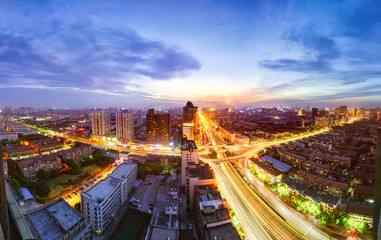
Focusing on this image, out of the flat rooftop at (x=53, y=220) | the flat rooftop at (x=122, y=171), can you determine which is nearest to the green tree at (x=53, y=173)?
the flat rooftop at (x=122, y=171)

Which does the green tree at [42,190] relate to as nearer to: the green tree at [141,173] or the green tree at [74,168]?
the green tree at [74,168]

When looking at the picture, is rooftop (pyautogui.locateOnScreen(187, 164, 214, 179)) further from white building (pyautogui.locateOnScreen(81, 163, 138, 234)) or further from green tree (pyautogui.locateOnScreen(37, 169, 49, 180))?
green tree (pyautogui.locateOnScreen(37, 169, 49, 180))

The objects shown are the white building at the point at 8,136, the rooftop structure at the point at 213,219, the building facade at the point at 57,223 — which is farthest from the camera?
the white building at the point at 8,136

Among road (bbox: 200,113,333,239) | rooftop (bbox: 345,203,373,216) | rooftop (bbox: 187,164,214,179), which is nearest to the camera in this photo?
road (bbox: 200,113,333,239)

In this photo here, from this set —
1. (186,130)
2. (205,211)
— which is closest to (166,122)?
(186,130)

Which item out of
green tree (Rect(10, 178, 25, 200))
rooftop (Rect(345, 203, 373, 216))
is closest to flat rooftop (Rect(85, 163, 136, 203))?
green tree (Rect(10, 178, 25, 200))

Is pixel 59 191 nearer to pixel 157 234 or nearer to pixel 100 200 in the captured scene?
pixel 100 200

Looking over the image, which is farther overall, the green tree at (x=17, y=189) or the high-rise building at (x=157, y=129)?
the high-rise building at (x=157, y=129)
